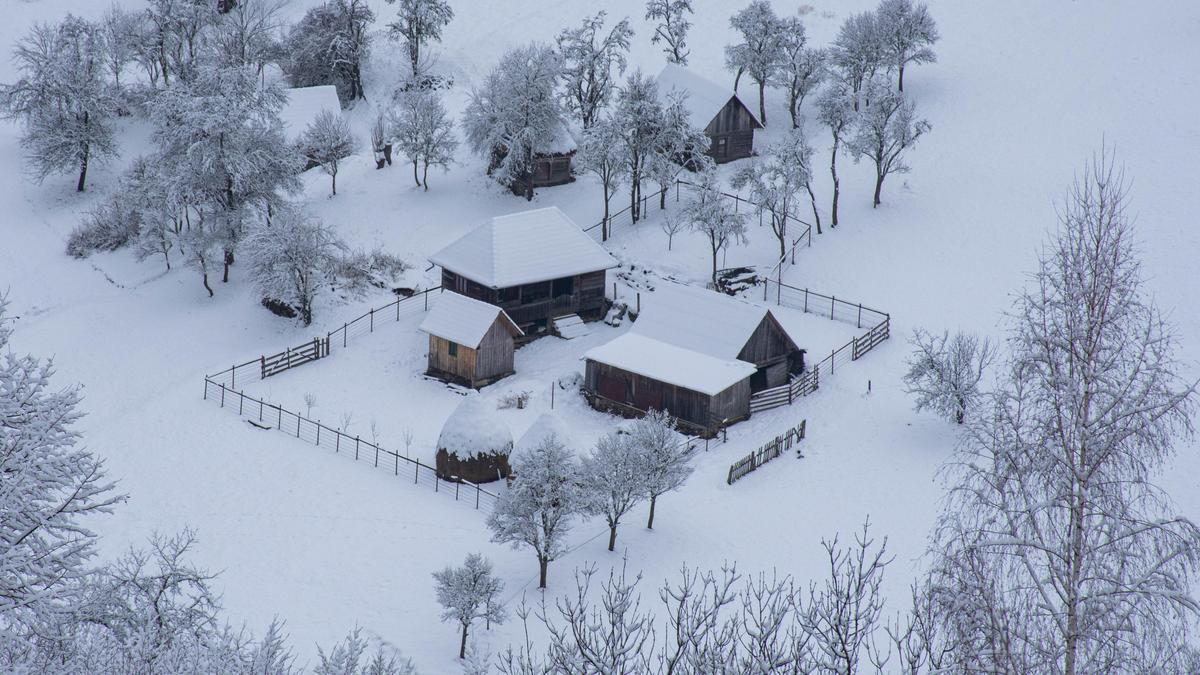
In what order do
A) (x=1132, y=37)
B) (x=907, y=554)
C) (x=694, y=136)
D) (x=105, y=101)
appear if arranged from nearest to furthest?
(x=907, y=554) < (x=694, y=136) < (x=105, y=101) < (x=1132, y=37)

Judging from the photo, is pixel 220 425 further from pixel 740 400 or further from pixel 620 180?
pixel 620 180

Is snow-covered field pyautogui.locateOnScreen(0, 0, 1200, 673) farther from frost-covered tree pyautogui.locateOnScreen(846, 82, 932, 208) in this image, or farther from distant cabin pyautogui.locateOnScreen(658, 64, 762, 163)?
frost-covered tree pyautogui.locateOnScreen(846, 82, 932, 208)

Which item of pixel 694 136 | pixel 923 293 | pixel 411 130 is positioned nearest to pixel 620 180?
pixel 694 136

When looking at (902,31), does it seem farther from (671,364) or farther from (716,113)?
(671,364)

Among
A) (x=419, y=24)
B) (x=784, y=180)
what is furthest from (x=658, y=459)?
(x=419, y=24)

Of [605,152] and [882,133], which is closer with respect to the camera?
[882,133]
